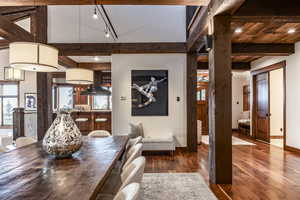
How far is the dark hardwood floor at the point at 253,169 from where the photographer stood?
2549 mm

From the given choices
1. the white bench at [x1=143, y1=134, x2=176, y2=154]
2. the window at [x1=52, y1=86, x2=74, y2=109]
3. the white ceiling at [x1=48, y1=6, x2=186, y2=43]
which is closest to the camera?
the white bench at [x1=143, y1=134, x2=176, y2=154]

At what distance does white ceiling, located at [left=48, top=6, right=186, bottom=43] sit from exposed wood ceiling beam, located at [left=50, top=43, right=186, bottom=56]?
0.37ft

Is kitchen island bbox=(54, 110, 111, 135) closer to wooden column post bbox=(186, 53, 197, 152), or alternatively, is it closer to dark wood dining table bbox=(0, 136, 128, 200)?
wooden column post bbox=(186, 53, 197, 152)

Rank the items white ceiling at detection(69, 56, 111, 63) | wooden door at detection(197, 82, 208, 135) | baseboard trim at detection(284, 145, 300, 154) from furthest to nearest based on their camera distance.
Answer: wooden door at detection(197, 82, 208, 135)
white ceiling at detection(69, 56, 111, 63)
baseboard trim at detection(284, 145, 300, 154)

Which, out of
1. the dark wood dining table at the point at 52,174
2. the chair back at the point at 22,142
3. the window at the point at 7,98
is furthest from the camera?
the window at the point at 7,98

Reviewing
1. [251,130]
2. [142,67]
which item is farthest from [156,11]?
[251,130]

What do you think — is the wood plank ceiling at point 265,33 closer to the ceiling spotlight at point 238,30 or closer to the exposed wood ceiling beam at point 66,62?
the ceiling spotlight at point 238,30

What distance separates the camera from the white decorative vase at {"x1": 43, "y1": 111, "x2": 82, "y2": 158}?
1812 mm

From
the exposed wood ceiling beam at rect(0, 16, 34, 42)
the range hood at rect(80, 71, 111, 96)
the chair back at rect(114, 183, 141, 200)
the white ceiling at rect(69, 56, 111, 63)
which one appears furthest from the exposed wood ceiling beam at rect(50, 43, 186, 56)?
the chair back at rect(114, 183, 141, 200)

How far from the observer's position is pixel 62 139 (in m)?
1.83

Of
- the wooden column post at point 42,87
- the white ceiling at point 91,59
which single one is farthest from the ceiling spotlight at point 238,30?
the wooden column post at point 42,87

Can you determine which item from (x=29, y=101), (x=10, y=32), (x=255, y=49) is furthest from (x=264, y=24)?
(x=29, y=101)

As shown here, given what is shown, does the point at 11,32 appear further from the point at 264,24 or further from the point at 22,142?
the point at 264,24

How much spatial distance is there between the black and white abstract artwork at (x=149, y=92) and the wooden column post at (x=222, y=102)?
2.39 metres
